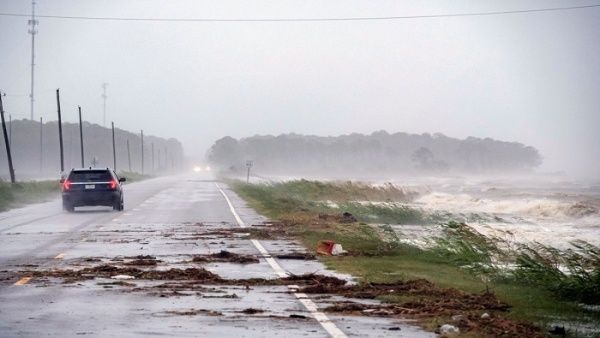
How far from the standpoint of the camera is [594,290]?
12375mm

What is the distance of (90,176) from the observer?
3759cm

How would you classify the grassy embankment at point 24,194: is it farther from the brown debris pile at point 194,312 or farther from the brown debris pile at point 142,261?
the brown debris pile at point 194,312

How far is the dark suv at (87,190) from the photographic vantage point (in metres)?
37.3

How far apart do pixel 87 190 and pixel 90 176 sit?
0.64 meters

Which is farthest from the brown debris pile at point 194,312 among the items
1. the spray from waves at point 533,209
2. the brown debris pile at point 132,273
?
the spray from waves at point 533,209

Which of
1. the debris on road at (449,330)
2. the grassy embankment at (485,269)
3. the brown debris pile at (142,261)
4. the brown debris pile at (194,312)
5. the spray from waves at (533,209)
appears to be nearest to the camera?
the debris on road at (449,330)

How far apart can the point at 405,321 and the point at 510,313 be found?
143cm

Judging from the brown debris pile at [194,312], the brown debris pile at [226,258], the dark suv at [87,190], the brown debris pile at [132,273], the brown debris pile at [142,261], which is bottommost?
→ the brown debris pile at [226,258]

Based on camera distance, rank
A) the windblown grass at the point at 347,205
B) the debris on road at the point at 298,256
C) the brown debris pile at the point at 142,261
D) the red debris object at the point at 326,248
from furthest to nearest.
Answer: the windblown grass at the point at 347,205 < the red debris object at the point at 326,248 < the debris on road at the point at 298,256 < the brown debris pile at the point at 142,261

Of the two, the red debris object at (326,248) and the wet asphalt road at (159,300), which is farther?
the red debris object at (326,248)

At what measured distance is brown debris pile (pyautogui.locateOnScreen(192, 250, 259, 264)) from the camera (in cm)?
1720

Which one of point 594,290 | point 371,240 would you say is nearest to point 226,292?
point 594,290

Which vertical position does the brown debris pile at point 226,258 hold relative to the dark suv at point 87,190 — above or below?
below

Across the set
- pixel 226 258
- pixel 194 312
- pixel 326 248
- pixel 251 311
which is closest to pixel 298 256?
pixel 326 248
